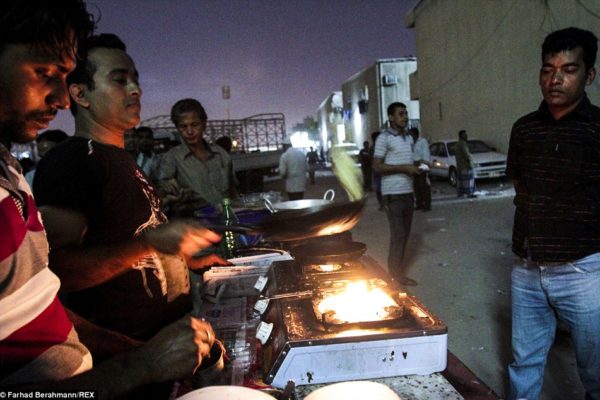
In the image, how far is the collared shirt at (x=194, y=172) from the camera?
4.24 meters

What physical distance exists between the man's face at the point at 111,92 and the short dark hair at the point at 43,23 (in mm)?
726

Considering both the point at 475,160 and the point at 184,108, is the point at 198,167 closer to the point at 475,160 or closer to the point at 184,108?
the point at 184,108

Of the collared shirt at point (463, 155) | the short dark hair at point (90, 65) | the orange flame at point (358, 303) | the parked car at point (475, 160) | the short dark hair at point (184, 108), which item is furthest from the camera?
the parked car at point (475, 160)

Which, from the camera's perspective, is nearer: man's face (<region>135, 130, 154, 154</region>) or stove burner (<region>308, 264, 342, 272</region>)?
stove burner (<region>308, 264, 342, 272</region>)

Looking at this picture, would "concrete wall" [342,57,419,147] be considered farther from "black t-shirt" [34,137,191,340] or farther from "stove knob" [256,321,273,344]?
"stove knob" [256,321,273,344]

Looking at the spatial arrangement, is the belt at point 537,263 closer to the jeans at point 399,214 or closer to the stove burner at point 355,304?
the stove burner at point 355,304

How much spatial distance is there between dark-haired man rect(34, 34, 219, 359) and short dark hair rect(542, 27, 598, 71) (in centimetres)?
210

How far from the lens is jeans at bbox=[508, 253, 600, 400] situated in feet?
7.14

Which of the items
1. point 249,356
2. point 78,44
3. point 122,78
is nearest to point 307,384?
point 249,356

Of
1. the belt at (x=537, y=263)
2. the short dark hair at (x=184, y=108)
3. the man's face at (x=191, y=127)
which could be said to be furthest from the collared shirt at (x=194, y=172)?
the belt at (x=537, y=263)

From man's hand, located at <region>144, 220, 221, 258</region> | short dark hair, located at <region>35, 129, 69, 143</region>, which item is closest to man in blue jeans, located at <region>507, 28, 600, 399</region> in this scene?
man's hand, located at <region>144, 220, 221, 258</region>

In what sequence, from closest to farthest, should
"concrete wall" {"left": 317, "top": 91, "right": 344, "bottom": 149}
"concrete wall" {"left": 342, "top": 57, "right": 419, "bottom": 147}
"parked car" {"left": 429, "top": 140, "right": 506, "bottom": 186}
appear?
"parked car" {"left": 429, "top": 140, "right": 506, "bottom": 186} < "concrete wall" {"left": 342, "top": 57, "right": 419, "bottom": 147} < "concrete wall" {"left": 317, "top": 91, "right": 344, "bottom": 149}

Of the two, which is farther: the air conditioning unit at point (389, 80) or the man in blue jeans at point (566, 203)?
the air conditioning unit at point (389, 80)

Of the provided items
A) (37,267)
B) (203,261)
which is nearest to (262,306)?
(203,261)
